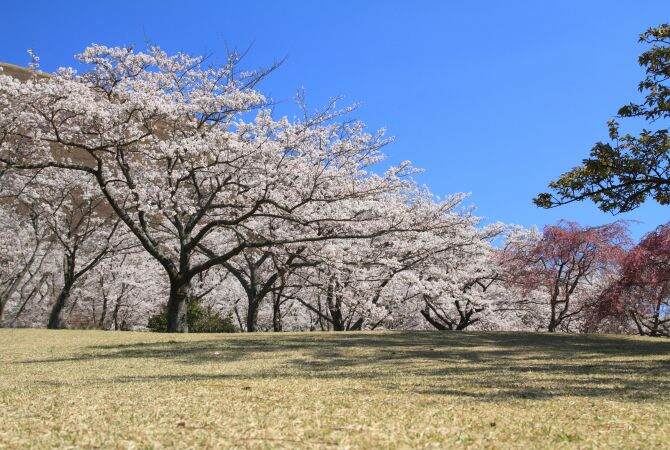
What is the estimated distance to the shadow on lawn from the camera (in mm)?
6812

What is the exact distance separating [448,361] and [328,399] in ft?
17.5

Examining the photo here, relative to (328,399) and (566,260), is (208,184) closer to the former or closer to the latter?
(328,399)

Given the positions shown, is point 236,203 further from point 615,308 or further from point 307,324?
point 307,324

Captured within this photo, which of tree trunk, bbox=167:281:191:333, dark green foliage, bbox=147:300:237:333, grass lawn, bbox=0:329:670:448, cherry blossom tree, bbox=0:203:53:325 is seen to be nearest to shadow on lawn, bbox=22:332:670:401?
grass lawn, bbox=0:329:670:448

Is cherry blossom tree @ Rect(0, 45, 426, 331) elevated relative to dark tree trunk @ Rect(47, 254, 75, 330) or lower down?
elevated

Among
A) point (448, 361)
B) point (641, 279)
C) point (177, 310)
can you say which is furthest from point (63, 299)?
point (641, 279)

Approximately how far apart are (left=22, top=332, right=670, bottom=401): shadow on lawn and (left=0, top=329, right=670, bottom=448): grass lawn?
5 cm

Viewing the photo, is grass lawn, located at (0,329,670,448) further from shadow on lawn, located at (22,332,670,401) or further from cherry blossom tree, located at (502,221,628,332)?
cherry blossom tree, located at (502,221,628,332)

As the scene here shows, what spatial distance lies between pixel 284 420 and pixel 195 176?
14.9 metres

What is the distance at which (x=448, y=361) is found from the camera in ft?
33.6

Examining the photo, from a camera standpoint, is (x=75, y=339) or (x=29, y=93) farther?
(x=29, y=93)

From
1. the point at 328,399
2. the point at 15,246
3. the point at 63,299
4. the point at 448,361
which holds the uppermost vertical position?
the point at 15,246

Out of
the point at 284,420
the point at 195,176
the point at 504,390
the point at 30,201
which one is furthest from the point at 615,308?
the point at 30,201

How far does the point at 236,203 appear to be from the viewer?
18000 millimetres
